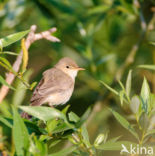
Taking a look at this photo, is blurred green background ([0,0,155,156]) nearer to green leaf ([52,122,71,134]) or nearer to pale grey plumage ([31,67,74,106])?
pale grey plumage ([31,67,74,106])

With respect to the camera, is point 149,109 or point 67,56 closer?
point 149,109

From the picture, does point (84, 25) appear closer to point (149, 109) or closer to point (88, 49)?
point (88, 49)

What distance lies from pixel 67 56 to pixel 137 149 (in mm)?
2990

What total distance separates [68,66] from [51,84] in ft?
3.84

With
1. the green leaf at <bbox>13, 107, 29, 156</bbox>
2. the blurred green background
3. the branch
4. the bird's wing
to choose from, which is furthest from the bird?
the green leaf at <bbox>13, 107, 29, 156</bbox>

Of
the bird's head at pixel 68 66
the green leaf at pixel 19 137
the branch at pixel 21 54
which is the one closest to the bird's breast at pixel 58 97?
the bird's head at pixel 68 66

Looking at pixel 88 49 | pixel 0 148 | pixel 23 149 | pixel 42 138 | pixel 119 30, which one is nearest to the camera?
pixel 23 149

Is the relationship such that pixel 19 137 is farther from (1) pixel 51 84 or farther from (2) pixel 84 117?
(1) pixel 51 84

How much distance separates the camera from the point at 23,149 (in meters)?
1.78

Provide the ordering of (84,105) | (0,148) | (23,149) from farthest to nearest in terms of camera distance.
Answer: (84,105), (0,148), (23,149)

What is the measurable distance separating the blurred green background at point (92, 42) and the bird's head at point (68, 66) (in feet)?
0.61

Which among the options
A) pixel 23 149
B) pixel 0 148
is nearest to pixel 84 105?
pixel 0 148

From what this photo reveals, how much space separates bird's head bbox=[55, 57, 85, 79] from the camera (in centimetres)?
461

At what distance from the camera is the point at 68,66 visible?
15.4ft
